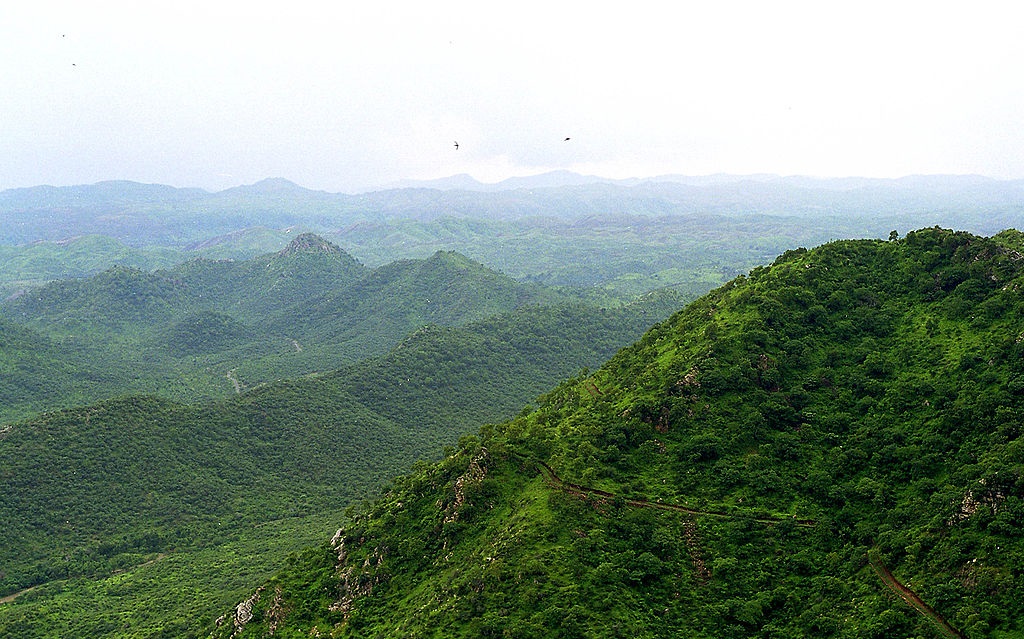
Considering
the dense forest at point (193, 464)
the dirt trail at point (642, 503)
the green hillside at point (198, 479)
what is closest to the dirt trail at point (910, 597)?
the dirt trail at point (642, 503)

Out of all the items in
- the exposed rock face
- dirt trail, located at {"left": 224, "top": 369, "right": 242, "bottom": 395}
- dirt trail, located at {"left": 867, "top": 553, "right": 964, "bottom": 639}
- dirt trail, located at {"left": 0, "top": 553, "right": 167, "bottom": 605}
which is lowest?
dirt trail, located at {"left": 0, "top": 553, "right": 167, "bottom": 605}

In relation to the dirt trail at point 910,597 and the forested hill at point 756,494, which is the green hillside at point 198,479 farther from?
the dirt trail at point 910,597

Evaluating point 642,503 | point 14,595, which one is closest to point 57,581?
point 14,595

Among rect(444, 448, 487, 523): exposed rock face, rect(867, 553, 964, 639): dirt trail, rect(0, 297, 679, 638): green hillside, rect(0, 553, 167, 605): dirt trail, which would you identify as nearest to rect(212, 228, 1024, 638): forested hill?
rect(867, 553, 964, 639): dirt trail

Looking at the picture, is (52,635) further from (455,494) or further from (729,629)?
(729,629)

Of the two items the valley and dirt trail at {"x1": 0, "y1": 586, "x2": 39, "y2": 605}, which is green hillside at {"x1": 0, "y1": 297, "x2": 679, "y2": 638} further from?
the valley

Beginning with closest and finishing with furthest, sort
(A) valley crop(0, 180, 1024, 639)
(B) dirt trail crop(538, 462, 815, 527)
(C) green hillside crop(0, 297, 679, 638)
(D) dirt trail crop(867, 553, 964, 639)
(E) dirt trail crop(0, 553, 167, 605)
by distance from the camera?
(D) dirt trail crop(867, 553, 964, 639) → (A) valley crop(0, 180, 1024, 639) → (B) dirt trail crop(538, 462, 815, 527) → (C) green hillside crop(0, 297, 679, 638) → (E) dirt trail crop(0, 553, 167, 605)

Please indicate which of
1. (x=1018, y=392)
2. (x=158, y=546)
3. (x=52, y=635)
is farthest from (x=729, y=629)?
(x=158, y=546)
